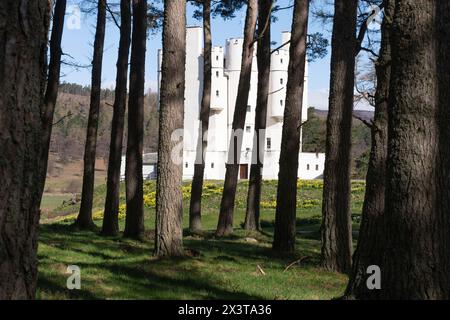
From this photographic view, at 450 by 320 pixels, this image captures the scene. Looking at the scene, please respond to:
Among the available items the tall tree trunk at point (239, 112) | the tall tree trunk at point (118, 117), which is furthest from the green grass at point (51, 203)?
the tall tree trunk at point (239, 112)

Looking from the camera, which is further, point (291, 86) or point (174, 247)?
point (291, 86)

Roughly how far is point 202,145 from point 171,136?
35.5 ft

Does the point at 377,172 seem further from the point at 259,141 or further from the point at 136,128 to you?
the point at 259,141

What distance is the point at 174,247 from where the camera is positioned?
9.81 meters

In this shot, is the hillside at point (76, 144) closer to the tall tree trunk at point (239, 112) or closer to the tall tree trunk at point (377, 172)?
the tall tree trunk at point (239, 112)

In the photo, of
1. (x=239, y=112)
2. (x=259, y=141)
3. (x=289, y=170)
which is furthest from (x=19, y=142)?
(x=259, y=141)

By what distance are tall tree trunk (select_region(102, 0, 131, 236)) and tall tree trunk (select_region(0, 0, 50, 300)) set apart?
41.6ft

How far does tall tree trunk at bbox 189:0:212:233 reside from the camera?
19.2 m

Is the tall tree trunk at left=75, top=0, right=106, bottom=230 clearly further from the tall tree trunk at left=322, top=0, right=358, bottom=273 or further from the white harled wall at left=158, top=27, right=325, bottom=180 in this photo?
the white harled wall at left=158, top=27, right=325, bottom=180

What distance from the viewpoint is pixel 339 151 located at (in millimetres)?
10000
